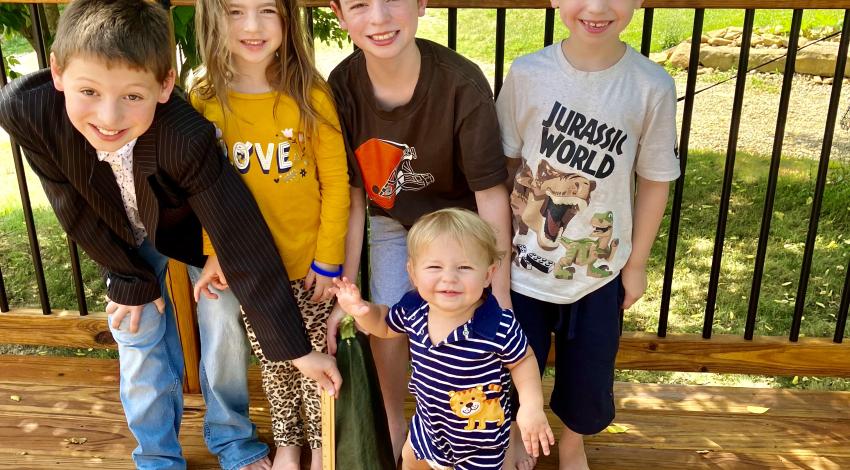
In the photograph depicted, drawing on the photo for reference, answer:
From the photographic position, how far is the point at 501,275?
8.07 feet

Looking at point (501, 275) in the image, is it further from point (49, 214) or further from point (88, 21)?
point (49, 214)

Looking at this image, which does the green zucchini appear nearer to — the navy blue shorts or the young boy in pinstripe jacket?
the young boy in pinstripe jacket

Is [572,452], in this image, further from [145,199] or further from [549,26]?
[145,199]

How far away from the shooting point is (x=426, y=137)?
2410 mm

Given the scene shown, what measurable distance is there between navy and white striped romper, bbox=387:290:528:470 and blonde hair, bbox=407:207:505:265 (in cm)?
19

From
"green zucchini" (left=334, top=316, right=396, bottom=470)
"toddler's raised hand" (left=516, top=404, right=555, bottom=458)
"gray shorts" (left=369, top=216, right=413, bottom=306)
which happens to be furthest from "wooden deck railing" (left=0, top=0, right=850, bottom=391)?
"toddler's raised hand" (left=516, top=404, right=555, bottom=458)

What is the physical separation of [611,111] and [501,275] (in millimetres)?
565

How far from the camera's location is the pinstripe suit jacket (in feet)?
7.20

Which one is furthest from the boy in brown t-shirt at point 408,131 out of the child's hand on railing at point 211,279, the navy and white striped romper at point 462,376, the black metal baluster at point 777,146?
the black metal baluster at point 777,146

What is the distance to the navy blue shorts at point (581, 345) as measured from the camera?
246cm

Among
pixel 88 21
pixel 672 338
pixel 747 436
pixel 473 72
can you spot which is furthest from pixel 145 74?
pixel 747 436

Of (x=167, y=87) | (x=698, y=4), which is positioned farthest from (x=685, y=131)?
(x=167, y=87)

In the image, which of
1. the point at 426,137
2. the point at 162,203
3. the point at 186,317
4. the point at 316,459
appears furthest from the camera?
the point at 186,317

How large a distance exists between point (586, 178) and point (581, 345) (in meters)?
0.51
